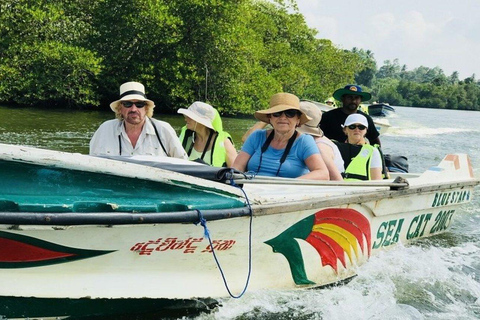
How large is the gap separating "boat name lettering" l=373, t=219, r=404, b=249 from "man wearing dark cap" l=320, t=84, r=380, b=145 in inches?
62.3

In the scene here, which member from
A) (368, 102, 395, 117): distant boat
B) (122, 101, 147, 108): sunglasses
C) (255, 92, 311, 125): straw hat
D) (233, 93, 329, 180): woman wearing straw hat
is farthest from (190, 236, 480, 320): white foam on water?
(368, 102, 395, 117): distant boat

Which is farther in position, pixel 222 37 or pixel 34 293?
pixel 222 37

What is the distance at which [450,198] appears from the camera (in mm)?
6438

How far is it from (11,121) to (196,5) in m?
9.23

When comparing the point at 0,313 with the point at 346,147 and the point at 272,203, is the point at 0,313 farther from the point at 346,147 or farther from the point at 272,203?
the point at 346,147

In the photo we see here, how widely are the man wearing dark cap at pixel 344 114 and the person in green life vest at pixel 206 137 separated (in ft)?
5.92

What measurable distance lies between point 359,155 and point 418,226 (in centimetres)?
114

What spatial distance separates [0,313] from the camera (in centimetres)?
329

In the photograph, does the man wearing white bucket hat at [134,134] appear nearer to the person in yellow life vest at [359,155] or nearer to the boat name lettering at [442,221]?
the person in yellow life vest at [359,155]

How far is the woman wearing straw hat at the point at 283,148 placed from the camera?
441 cm

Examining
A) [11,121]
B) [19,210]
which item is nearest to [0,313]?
[19,210]

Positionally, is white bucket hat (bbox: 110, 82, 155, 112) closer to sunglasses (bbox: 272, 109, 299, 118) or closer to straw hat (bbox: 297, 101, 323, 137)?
sunglasses (bbox: 272, 109, 299, 118)

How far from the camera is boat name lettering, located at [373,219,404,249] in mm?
5164

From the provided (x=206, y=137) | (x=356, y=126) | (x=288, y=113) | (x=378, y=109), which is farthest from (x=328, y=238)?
(x=378, y=109)
